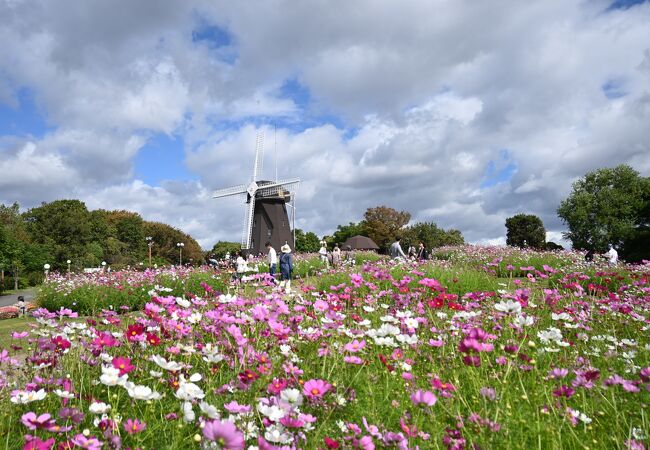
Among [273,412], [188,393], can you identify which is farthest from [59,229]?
[273,412]

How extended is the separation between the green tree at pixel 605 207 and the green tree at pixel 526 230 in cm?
1416

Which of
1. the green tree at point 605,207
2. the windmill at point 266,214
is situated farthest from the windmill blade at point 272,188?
the green tree at point 605,207

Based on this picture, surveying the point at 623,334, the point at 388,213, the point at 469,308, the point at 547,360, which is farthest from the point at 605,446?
the point at 388,213

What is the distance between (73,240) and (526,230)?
5314 centimetres

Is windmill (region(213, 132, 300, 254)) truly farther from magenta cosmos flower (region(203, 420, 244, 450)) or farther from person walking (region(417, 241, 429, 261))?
magenta cosmos flower (region(203, 420, 244, 450))

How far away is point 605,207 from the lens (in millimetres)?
39031

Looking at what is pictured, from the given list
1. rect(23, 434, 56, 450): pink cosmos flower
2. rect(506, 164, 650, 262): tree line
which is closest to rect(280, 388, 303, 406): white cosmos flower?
rect(23, 434, 56, 450): pink cosmos flower

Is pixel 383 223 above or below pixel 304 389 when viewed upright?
above

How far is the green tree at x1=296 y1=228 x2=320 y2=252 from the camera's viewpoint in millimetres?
70938

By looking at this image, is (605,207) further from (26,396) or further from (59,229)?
(59,229)

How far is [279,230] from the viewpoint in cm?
4009

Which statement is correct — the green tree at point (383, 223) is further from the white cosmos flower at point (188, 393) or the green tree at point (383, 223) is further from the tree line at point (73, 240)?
the white cosmos flower at point (188, 393)

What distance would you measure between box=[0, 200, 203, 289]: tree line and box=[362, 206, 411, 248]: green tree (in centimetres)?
2459

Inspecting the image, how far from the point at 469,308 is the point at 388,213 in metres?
57.7
